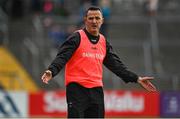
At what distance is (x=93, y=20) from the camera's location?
9430mm

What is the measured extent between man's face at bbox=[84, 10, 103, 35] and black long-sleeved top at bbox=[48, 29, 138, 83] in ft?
0.26

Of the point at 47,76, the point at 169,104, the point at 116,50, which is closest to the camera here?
the point at 47,76

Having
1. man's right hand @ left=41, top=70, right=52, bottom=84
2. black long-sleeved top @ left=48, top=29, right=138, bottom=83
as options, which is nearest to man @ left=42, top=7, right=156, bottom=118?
black long-sleeved top @ left=48, top=29, right=138, bottom=83

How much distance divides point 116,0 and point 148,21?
2.41 meters

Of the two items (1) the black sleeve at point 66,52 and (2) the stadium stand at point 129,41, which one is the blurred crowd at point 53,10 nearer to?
(2) the stadium stand at point 129,41

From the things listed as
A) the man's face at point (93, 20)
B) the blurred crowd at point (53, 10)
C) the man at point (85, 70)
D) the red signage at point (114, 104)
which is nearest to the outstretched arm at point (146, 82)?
the man at point (85, 70)

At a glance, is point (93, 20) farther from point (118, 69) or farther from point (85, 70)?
point (118, 69)

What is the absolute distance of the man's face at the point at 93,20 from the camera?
31.0 ft

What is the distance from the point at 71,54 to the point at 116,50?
1123cm

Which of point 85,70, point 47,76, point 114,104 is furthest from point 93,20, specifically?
point 114,104

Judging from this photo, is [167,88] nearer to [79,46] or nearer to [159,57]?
[159,57]

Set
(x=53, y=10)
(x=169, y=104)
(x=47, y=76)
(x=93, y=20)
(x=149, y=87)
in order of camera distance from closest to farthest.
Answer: (x=47, y=76) < (x=93, y=20) < (x=149, y=87) < (x=169, y=104) < (x=53, y=10)

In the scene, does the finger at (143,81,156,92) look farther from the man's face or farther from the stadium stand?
the stadium stand

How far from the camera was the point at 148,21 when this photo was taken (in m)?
21.8
